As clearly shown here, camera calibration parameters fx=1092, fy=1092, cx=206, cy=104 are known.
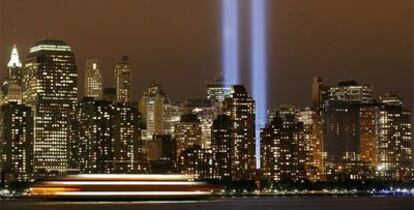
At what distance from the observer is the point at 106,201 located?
10094 cm

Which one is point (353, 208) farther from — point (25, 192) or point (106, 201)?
point (25, 192)

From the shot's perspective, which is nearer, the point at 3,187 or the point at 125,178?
the point at 125,178

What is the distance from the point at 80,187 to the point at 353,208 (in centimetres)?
2959

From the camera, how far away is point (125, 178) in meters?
100

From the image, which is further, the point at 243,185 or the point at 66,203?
the point at 243,185

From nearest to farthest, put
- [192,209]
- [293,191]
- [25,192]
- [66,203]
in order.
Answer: [192,209], [66,203], [25,192], [293,191]

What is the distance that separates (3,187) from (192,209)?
3746 inches

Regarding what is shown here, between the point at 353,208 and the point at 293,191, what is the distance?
8640 centimetres

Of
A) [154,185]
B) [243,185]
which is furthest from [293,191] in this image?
[154,185]

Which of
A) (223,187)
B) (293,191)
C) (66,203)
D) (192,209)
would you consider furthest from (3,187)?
(192,209)

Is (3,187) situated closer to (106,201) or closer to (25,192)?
(25,192)

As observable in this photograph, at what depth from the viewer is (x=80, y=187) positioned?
331 ft

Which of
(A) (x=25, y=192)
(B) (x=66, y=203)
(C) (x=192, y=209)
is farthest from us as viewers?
(A) (x=25, y=192)

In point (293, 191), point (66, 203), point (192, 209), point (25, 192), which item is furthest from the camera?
point (293, 191)
